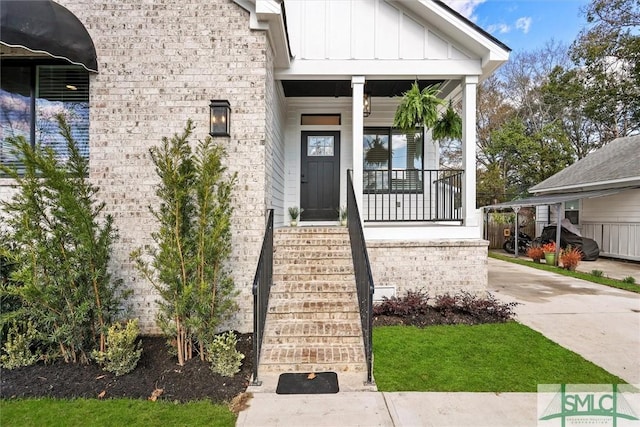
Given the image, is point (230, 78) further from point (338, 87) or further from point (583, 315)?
point (583, 315)

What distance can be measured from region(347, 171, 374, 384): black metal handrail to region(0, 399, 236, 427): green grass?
55.8 inches

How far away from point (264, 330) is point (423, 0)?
18.0 ft

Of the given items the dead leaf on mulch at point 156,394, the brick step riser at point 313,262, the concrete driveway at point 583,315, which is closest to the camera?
the dead leaf on mulch at point 156,394

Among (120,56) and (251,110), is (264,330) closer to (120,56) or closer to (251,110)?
(251,110)

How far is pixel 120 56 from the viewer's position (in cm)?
454

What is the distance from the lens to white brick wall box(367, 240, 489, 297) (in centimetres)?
555

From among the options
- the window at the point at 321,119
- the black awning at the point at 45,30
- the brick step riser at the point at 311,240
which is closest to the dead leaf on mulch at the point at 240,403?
the brick step riser at the point at 311,240

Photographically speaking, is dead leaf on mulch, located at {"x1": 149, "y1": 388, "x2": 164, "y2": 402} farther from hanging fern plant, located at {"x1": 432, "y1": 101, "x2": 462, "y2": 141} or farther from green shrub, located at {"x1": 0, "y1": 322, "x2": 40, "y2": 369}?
hanging fern plant, located at {"x1": 432, "y1": 101, "x2": 462, "y2": 141}

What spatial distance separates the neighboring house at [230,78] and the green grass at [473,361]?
114cm

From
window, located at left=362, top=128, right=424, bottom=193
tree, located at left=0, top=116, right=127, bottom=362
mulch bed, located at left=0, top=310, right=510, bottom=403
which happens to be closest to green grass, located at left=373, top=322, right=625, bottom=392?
mulch bed, located at left=0, top=310, right=510, bottom=403

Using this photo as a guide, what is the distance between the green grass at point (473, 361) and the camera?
331cm

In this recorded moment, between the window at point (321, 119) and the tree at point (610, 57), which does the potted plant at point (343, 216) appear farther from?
the tree at point (610, 57)

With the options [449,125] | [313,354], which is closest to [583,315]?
[449,125]

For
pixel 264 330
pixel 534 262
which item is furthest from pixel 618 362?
pixel 534 262
